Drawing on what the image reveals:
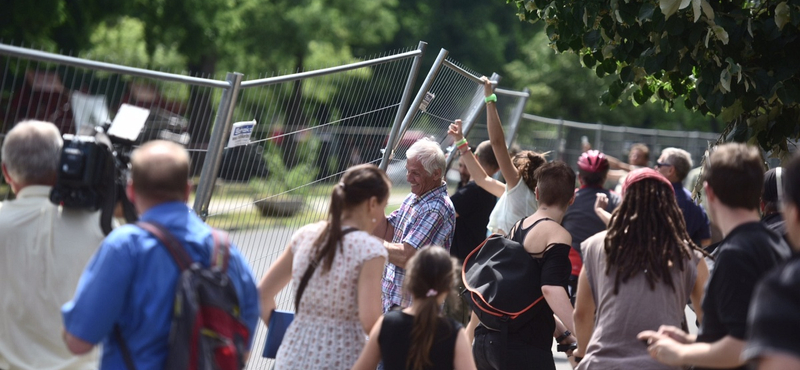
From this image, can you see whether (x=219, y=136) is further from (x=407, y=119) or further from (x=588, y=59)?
(x=588, y=59)

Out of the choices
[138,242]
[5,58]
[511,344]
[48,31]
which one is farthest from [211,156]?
[48,31]

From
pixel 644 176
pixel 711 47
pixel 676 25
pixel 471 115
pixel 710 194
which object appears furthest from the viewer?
pixel 471 115

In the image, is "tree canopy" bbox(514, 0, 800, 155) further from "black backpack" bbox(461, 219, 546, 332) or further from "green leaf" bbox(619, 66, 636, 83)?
"black backpack" bbox(461, 219, 546, 332)

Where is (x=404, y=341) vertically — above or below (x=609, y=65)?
below

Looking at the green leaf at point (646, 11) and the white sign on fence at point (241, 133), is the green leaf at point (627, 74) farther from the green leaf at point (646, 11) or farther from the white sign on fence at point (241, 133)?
the white sign on fence at point (241, 133)

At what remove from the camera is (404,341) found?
12.1ft

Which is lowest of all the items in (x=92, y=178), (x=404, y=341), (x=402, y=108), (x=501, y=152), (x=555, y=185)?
(x=404, y=341)

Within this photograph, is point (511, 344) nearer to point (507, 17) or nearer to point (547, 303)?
point (547, 303)

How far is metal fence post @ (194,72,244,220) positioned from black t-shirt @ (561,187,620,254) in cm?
375

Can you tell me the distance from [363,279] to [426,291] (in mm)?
255

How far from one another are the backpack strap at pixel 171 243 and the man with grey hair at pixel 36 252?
538mm

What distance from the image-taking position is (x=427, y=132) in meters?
6.89

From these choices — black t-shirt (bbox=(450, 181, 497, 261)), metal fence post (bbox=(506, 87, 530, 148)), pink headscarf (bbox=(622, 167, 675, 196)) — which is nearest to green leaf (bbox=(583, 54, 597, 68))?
black t-shirt (bbox=(450, 181, 497, 261))

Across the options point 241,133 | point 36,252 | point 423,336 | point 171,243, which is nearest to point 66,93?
point 36,252
